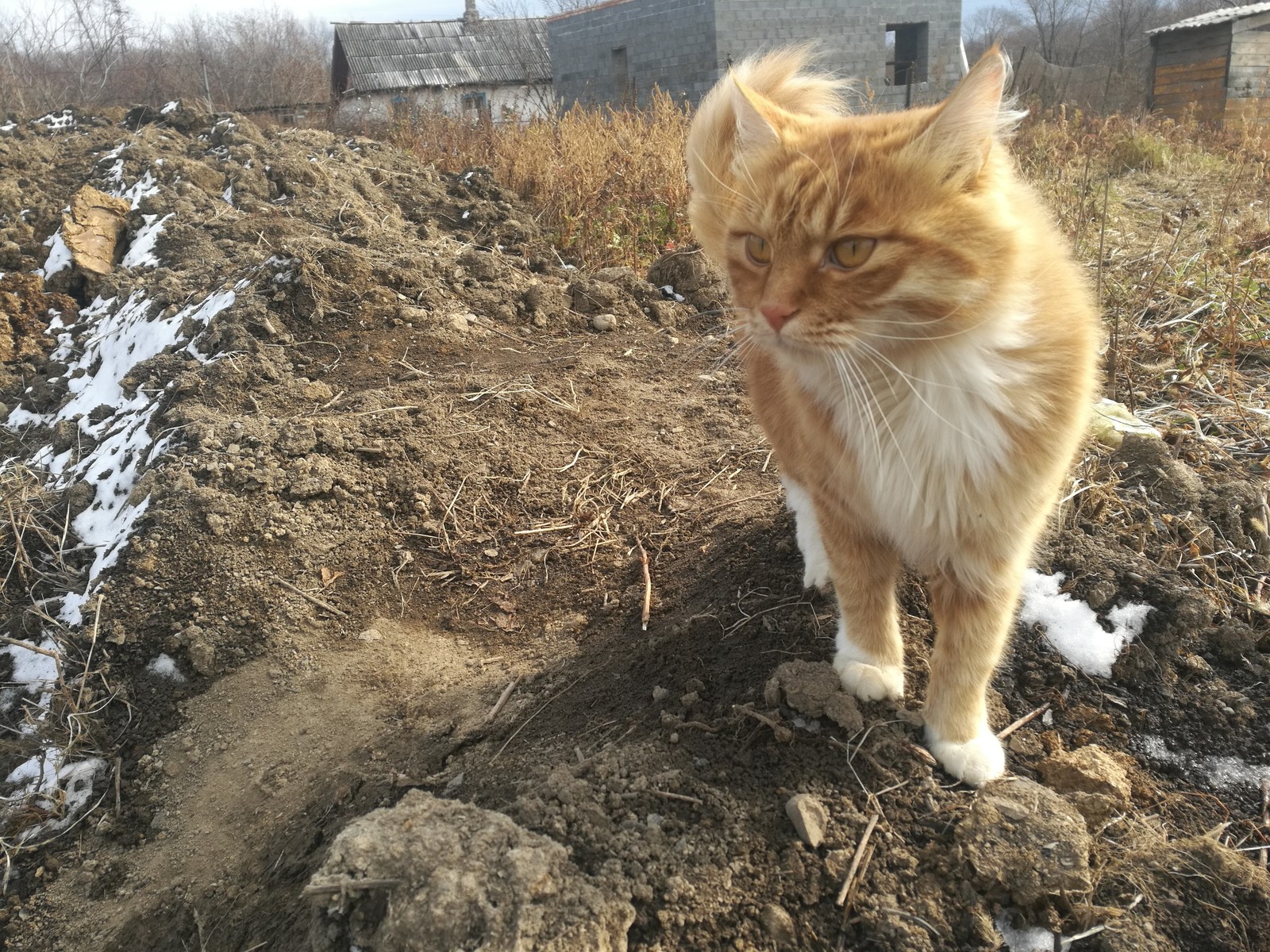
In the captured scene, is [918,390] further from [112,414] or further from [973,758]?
[112,414]

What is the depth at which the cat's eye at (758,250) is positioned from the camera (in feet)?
5.53

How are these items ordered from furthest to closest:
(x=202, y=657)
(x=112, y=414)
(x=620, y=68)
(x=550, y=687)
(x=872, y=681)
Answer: (x=620, y=68), (x=112, y=414), (x=202, y=657), (x=550, y=687), (x=872, y=681)

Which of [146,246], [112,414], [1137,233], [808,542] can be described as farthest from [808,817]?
[1137,233]

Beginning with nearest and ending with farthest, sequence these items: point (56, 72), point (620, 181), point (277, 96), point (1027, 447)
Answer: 1. point (1027, 447)
2. point (620, 181)
3. point (56, 72)
4. point (277, 96)

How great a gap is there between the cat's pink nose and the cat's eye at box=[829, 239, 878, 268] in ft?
0.47

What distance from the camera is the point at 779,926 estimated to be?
59.1 inches

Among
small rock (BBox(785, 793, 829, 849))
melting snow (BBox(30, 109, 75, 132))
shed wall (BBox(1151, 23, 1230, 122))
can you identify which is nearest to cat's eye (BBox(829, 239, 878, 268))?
small rock (BBox(785, 793, 829, 849))

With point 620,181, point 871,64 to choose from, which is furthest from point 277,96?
point 620,181

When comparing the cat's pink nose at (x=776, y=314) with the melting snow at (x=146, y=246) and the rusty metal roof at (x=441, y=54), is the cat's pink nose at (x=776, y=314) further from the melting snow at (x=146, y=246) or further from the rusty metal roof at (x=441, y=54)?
the rusty metal roof at (x=441, y=54)

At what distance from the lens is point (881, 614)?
208 centimetres

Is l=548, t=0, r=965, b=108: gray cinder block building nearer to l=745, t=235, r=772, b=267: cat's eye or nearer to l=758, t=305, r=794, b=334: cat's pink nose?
l=745, t=235, r=772, b=267: cat's eye

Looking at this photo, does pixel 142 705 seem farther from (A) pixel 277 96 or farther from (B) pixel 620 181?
(A) pixel 277 96

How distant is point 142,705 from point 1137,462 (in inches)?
138

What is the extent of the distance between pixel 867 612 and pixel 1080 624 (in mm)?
669
